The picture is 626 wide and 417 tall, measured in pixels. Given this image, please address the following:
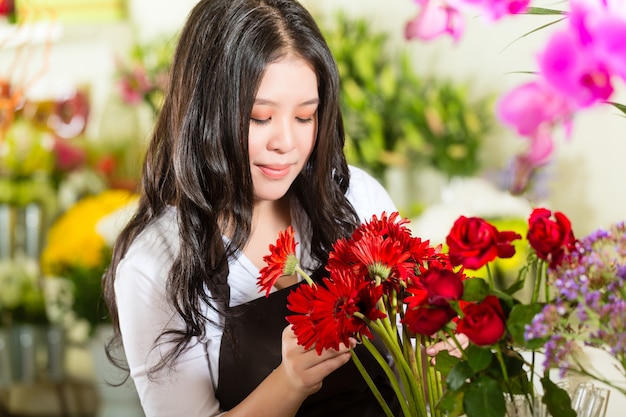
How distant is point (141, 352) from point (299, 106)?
1.41 ft

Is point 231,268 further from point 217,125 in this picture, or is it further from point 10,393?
point 10,393

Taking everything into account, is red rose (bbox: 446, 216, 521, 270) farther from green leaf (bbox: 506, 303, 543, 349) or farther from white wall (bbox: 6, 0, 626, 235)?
white wall (bbox: 6, 0, 626, 235)

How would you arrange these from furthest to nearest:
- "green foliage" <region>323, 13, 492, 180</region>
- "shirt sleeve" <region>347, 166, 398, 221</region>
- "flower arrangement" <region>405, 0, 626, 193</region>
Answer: "green foliage" <region>323, 13, 492, 180</region>, "shirt sleeve" <region>347, 166, 398, 221</region>, "flower arrangement" <region>405, 0, 626, 193</region>

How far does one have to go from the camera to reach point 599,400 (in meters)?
0.92

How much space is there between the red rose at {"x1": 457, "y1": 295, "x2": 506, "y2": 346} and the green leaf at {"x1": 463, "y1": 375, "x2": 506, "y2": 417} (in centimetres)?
5

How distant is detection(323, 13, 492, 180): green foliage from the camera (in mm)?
3016

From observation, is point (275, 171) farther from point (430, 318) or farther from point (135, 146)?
point (135, 146)

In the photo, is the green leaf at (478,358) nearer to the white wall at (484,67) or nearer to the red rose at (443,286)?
the red rose at (443,286)

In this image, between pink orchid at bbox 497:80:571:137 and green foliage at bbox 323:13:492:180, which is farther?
green foliage at bbox 323:13:492:180

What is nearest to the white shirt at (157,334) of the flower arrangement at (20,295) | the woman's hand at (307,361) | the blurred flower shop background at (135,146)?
the woman's hand at (307,361)

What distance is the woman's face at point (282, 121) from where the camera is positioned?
122cm

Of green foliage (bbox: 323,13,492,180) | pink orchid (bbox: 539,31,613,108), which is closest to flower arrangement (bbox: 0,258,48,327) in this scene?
green foliage (bbox: 323,13,492,180)

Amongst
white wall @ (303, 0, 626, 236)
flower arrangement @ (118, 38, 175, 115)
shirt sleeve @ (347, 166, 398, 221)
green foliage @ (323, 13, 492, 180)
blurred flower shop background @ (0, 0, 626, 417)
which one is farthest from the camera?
flower arrangement @ (118, 38, 175, 115)

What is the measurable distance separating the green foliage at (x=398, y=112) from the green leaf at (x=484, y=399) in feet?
7.03
